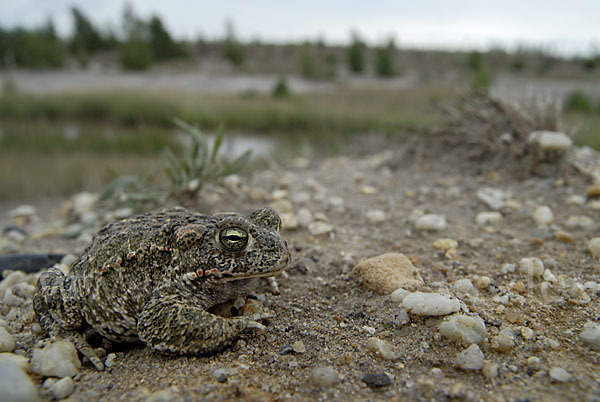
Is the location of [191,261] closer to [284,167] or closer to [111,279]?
[111,279]

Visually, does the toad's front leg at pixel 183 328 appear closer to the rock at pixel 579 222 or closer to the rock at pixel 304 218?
the rock at pixel 304 218

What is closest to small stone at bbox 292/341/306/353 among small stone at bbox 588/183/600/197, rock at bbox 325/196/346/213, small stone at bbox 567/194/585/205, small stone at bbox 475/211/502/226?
rock at bbox 325/196/346/213

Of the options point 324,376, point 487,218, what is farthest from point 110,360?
point 487,218

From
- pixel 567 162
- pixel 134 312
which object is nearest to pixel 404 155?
pixel 567 162

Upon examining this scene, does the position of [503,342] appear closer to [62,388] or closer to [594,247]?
[594,247]

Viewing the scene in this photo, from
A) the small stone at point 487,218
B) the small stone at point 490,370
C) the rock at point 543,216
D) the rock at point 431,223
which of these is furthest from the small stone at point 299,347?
the rock at point 543,216
